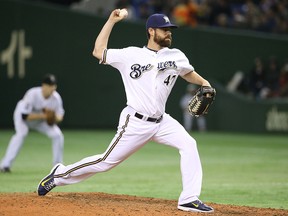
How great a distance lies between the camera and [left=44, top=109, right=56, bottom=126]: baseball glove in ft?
43.7

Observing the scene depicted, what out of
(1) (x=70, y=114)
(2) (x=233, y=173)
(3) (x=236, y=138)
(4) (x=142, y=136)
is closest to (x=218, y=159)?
(2) (x=233, y=173)

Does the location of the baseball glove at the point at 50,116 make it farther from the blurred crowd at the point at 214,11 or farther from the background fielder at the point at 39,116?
the blurred crowd at the point at 214,11

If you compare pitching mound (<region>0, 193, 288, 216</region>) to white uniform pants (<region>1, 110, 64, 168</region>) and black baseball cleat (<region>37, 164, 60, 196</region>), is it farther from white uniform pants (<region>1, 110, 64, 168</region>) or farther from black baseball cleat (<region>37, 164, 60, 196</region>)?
white uniform pants (<region>1, 110, 64, 168</region>)

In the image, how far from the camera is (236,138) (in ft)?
72.7

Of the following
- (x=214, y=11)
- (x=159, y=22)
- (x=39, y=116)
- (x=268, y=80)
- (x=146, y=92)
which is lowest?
(x=39, y=116)

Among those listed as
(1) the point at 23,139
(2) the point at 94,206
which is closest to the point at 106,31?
(2) the point at 94,206

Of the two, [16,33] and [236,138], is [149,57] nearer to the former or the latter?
[236,138]

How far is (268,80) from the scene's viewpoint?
80.6 ft

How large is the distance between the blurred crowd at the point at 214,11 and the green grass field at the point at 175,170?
196 inches

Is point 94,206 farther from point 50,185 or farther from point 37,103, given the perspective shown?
point 37,103

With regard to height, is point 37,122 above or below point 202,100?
below

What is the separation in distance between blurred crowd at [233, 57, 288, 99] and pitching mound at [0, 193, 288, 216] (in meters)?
16.2

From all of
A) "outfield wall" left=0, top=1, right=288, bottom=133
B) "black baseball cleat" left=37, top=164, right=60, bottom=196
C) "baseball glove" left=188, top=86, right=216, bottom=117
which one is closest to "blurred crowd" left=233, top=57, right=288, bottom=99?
"outfield wall" left=0, top=1, right=288, bottom=133

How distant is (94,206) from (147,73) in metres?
1.62
